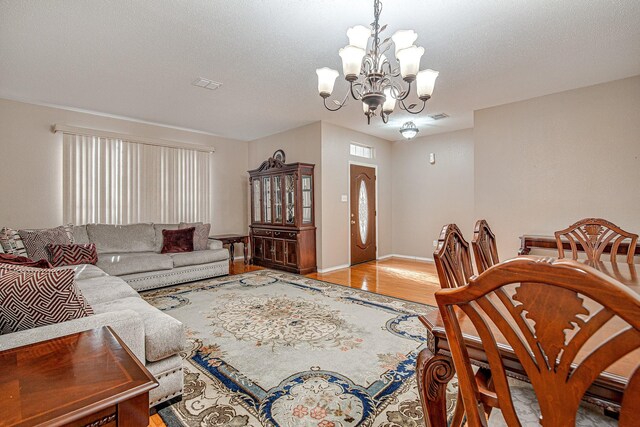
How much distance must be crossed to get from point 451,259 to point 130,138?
5.35m

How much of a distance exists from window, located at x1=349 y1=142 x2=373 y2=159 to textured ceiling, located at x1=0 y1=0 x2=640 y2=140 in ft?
6.00

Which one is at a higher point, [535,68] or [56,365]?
[535,68]

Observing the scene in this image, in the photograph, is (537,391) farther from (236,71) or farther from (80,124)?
(80,124)

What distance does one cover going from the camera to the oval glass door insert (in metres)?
6.07

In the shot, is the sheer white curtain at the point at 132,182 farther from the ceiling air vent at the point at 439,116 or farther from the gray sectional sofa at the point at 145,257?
the ceiling air vent at the point at 439,116

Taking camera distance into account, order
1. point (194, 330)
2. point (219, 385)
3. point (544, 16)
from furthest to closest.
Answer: point (194, 330) → point (544, 16) → point (219, 385)

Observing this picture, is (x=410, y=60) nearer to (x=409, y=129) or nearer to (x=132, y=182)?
(x=409, y=129)

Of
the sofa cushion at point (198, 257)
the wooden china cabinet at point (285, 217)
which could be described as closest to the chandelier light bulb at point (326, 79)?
the wooden china cabinet at point (285, 217)

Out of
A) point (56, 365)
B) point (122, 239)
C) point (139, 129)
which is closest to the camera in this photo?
point (56, 365)

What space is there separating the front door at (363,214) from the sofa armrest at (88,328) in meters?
4.54

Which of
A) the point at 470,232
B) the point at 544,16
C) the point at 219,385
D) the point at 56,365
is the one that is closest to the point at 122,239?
the point at 219,385

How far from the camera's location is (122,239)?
14.9 feet

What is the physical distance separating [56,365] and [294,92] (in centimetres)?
358

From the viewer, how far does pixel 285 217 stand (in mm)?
5375
